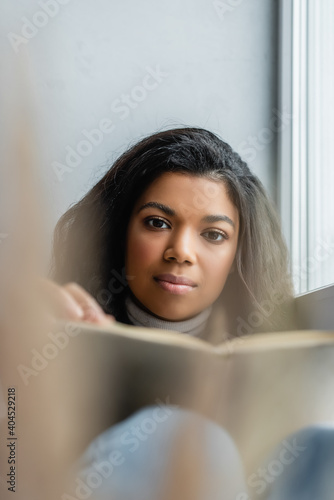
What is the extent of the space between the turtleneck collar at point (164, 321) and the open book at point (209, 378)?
16 cm

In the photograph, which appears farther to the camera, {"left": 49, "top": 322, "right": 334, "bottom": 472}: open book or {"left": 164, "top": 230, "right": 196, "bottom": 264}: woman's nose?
{"left": 164, "top": 230, "right": 196, "bottom": 264}: woman's nose

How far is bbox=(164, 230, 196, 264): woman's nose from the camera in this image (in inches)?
20.2

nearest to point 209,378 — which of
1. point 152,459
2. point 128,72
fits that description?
point 152,459

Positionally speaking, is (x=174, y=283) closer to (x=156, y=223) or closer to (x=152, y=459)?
(x=156, y=223)

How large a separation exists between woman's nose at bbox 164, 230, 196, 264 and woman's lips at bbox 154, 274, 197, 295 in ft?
0.06

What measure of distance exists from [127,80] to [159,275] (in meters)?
0.30

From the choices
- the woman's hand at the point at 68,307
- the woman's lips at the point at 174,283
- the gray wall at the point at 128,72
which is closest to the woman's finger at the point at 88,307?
the woman's hand at the point at 68,307

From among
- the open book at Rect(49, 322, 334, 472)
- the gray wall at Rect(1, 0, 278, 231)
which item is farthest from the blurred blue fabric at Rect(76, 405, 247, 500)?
the gray wall at Rect(1, 0, 278, 231)

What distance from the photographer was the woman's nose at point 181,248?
1.68ft

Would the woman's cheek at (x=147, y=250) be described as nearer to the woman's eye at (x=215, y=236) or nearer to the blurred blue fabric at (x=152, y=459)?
the woman's eye at (x=215, y=236)

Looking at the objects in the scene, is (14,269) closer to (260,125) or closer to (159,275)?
(159,275)

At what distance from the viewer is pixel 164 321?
1.74ft

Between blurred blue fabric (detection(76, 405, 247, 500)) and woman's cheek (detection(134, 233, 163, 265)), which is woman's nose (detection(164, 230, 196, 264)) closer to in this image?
woman's cheek (detection(134, 233, 163, 265))

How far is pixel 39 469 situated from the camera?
1.09ft
